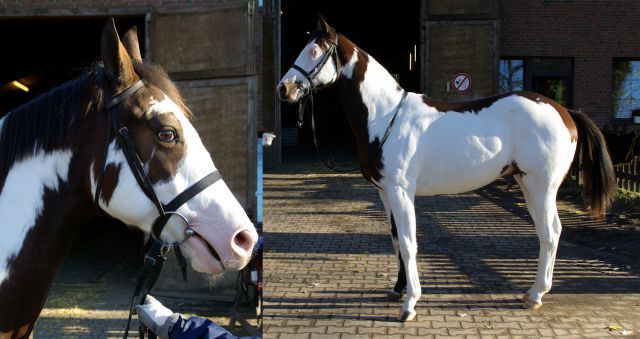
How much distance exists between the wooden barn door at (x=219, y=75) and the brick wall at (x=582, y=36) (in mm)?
13031

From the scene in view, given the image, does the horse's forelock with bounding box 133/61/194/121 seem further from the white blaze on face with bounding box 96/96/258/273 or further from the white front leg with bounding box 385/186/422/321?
the white front leg with bounding box 385/186/422/321

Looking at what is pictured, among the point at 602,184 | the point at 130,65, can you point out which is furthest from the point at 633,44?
the point at 130,65

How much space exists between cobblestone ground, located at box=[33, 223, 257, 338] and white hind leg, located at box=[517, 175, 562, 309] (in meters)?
2.66

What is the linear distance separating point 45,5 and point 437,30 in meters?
11.3

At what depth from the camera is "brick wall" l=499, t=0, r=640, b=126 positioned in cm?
1639

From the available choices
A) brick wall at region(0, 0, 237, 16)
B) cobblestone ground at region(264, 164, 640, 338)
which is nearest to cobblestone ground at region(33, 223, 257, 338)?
cobblestone ground at region(264, 164, 640, 338)

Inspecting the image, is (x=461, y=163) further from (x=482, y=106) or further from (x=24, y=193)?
(x=24, y=193)

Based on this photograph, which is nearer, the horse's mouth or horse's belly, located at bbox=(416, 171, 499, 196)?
the horse's mouth

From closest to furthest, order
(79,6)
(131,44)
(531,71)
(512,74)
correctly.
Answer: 1. (131,44)
2. (79,6)
3. (531,71)
4. (512,74)

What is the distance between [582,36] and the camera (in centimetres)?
1653

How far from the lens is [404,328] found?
4.62m

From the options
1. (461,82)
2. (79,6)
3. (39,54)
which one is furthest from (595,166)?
(39,54)

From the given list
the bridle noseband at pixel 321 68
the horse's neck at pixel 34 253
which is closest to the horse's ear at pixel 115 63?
the horse's neck at pixel 34 253

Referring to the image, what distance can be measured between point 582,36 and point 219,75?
14503 millimetres
